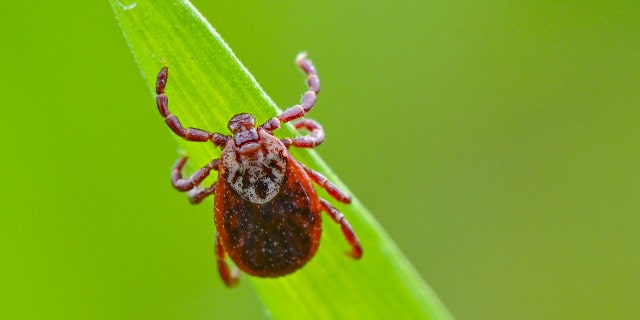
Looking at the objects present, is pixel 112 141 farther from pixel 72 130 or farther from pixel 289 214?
pixel 289 214

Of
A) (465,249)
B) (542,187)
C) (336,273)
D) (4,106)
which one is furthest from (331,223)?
(542,187)

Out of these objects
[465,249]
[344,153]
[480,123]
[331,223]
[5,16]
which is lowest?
[465,249]

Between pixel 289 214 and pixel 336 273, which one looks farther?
pixel 289 214

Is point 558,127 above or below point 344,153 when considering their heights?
below

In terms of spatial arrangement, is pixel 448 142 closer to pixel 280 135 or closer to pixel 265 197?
pixel 265 197

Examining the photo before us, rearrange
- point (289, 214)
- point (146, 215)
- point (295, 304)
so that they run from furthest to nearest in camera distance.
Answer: point (146, 215), point (289, 214), point (295, 304)

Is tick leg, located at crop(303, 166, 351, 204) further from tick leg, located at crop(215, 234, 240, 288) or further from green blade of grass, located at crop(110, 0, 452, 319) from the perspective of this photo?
tick leg, located at crop(215, 234, 240, 288)

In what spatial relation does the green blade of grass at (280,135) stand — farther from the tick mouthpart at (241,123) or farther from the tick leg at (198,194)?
the tick leg at (198,194)
